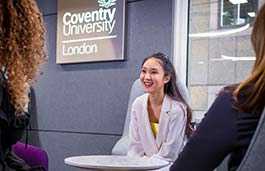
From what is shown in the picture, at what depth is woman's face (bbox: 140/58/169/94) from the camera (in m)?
3.03

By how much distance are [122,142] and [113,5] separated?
1395mm

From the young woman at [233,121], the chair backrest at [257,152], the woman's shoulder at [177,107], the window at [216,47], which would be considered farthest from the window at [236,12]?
the chair backrest at [257,152]

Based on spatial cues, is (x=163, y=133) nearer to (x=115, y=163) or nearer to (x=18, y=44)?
(x=115, y=163)

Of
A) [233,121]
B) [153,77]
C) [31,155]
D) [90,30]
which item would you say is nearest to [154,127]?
[153,77]

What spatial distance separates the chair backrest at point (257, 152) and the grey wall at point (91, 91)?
268 cm

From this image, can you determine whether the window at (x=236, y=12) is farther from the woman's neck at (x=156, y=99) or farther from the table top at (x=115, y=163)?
the table top at (x=115, y=163)

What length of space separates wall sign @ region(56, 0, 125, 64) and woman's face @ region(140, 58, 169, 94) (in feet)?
2.68

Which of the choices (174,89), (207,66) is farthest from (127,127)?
(207,66)

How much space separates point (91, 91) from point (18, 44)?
2.75 m

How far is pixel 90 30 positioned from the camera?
4180mm

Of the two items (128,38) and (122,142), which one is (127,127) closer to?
(122,142)

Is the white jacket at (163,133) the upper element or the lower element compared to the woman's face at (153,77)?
lower

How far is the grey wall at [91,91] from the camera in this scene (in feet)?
12.4

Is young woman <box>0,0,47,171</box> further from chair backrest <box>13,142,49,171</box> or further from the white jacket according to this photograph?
the white jacket
